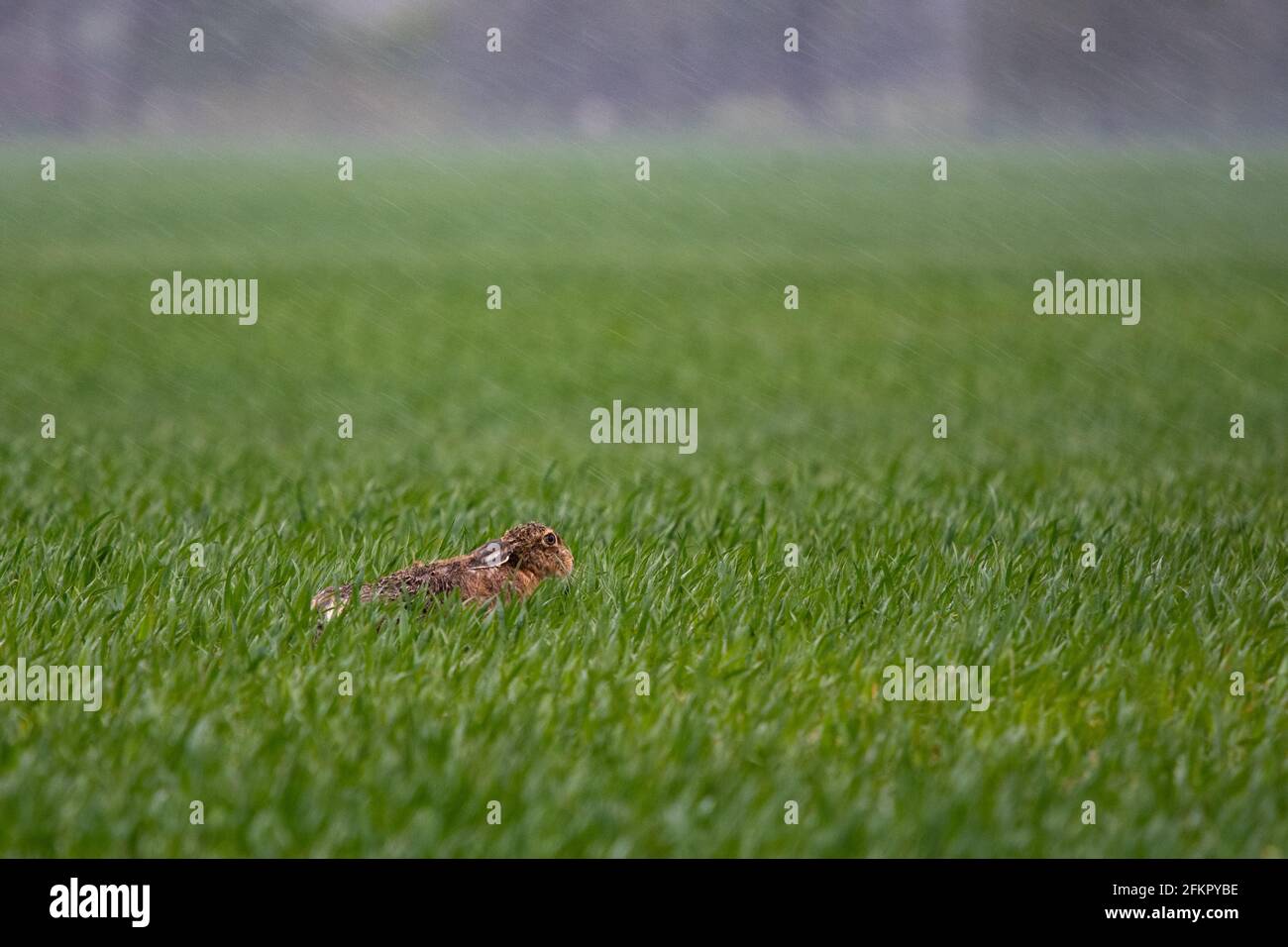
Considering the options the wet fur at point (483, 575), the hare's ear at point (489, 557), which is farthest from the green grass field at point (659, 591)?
the hare's ear at point (489, 557)

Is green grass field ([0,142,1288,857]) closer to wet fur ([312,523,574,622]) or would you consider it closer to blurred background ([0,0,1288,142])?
wet fur ([312,523,574,622])

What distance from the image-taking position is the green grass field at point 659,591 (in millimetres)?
4453

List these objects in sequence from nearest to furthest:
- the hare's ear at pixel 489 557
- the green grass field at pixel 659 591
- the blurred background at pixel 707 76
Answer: the green grass field at pixel 659 591, the hare's ear at pixel 489 557, the blurred background at pixel 707 76

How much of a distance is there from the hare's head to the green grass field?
0.18 m

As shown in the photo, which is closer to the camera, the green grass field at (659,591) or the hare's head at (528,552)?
the green grass field at (659,591)

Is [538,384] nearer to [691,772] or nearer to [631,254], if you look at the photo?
[691,772]

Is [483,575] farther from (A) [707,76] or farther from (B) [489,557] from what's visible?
(A) [707,76]

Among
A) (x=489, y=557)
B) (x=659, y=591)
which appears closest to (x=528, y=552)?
(x=489, y=557)

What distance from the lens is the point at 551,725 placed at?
4.96 meters

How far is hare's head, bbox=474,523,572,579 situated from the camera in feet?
20.4

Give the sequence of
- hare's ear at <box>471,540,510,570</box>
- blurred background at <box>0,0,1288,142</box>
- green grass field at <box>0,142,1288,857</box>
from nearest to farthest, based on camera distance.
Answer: green grass field at <box>0,142,1288,857</box>
hare's ear at <box>471,540,510,570</box>
blurred background at <box>0,0,1288,142</box>

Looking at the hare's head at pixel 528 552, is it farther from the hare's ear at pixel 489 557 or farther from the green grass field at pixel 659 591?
the green grass field at pixel 659 591

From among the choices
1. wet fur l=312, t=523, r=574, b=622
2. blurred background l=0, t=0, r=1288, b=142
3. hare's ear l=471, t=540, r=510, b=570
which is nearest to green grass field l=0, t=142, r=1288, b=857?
wet fur l=312, t=523, r=574, b=622

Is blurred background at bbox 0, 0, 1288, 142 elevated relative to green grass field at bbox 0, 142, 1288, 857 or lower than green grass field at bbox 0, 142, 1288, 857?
elevated
